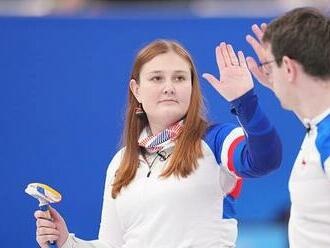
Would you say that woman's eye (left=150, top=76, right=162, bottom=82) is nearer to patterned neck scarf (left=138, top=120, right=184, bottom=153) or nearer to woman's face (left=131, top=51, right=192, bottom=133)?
woman's face (left=131, top=51, right=192, bottom=133)

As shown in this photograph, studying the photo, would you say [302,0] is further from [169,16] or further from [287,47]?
[287,47]

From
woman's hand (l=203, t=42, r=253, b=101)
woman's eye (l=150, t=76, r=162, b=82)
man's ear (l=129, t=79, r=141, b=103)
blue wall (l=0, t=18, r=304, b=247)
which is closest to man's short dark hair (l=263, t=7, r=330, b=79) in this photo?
woman's hand (l=203, t=42, r=253, b=101)

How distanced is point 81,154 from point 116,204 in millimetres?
688

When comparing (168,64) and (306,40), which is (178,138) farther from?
(306,40)

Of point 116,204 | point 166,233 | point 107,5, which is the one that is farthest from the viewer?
point 107,5

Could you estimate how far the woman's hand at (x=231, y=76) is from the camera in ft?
6.91

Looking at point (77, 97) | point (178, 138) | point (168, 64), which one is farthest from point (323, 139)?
point (77, 97)

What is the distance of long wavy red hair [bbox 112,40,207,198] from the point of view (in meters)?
2.35

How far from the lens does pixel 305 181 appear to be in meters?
1.94

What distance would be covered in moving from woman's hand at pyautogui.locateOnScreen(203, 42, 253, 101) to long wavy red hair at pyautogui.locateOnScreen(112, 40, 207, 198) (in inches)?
10.1

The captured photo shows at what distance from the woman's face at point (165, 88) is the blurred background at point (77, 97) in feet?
2.04

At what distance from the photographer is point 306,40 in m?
1.93

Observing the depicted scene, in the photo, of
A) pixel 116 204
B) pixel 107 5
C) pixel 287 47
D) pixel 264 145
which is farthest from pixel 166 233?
pixel 107 5

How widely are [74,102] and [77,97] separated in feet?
0.07
